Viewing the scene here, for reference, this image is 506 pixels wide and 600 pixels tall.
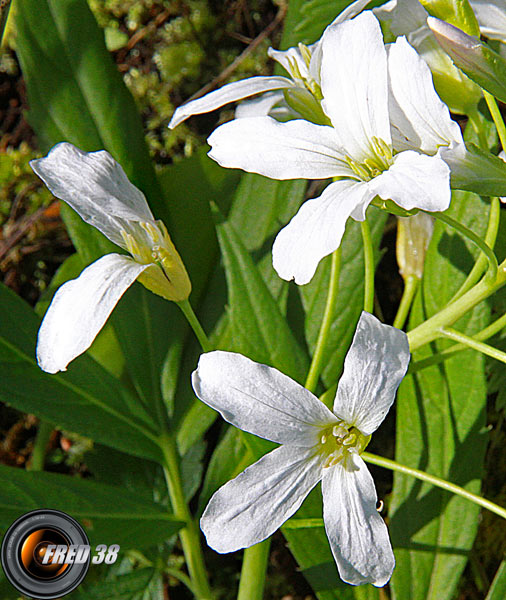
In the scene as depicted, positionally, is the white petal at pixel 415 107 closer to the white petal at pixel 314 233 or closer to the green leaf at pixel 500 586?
the white petal at pixel 314 233

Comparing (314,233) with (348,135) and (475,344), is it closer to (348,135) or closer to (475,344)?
(348,135)

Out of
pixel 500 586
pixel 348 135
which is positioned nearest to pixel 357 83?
pixel 348 135

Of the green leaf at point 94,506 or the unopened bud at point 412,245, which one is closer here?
the green leaf at point 94,506

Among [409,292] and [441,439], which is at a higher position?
[409,292]

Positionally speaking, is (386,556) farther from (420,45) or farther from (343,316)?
(420,45)

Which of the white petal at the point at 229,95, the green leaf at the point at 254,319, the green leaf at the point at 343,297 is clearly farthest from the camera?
the green leaf at the point at 343,297

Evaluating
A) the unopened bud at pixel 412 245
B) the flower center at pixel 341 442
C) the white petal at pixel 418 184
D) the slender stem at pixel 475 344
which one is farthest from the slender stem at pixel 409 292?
the white petal at pixel 418 184

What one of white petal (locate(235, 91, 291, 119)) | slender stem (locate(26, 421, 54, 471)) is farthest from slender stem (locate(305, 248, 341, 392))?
slender stem (locate(26, 421, 54, 471))
